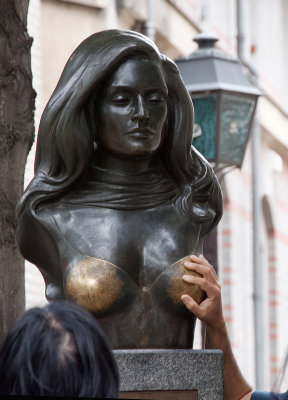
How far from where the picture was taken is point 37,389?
3205 millimetres

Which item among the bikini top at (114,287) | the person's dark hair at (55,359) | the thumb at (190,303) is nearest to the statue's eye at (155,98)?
the bikini top at (114,287)

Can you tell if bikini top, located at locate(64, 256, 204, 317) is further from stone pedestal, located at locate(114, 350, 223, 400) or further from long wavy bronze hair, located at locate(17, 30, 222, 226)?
long wavy bronze hair, located at locate(17, 30, 222, 226)

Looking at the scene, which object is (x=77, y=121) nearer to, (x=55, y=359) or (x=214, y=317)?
(x=214, y=317)

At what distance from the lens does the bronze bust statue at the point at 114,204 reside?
195 inches

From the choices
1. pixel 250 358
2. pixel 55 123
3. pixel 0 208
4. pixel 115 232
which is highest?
pixel 55 123

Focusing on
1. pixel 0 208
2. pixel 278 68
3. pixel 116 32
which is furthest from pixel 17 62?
pixel 278 68

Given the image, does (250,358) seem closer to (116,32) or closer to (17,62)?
(17,62)

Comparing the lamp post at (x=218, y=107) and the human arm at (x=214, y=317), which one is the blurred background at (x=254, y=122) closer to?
the lamp post at (x=218, y=107)

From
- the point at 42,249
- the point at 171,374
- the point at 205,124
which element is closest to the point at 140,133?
the point at 42,249

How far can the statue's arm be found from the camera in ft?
16.4

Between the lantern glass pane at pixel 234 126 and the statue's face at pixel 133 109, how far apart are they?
3755 millimetres

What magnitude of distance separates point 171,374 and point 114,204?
22.7 inches

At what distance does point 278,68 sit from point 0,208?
13.4m

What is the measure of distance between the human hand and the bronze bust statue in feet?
0.12
